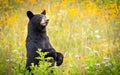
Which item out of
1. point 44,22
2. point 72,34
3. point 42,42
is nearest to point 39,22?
point 44,22

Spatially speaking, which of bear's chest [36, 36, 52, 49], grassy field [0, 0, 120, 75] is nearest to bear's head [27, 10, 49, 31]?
bear's chest [36, 36, 52, 49]

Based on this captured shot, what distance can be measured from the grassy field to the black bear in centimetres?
20

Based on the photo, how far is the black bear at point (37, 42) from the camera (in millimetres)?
7504

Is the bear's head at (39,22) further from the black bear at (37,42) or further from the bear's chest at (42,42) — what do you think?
the bear's chest at (42,42)

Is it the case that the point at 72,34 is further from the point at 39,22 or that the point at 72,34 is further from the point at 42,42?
the point at 42,42

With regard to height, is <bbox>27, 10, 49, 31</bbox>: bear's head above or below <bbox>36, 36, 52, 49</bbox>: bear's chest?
above

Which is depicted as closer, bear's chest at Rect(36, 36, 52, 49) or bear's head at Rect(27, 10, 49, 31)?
bear's chest at Rect(36, 36, 52, 49)

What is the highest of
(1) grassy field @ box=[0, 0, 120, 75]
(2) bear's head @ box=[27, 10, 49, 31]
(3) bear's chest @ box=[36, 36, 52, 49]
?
(2) bear's head @ box=[27, 10, 49, 31]

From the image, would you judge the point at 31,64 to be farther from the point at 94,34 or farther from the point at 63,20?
the point at 63,20

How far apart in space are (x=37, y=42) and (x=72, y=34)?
221 centimetres

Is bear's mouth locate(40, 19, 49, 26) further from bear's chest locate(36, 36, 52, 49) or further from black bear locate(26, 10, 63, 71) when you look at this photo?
bear's chest locate(36, 36, 52, 49)

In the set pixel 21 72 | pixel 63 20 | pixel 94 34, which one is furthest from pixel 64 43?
pixel 21 72

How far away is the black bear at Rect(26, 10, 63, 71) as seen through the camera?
750 centimetres

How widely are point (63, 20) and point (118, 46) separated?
2423 millimetres
